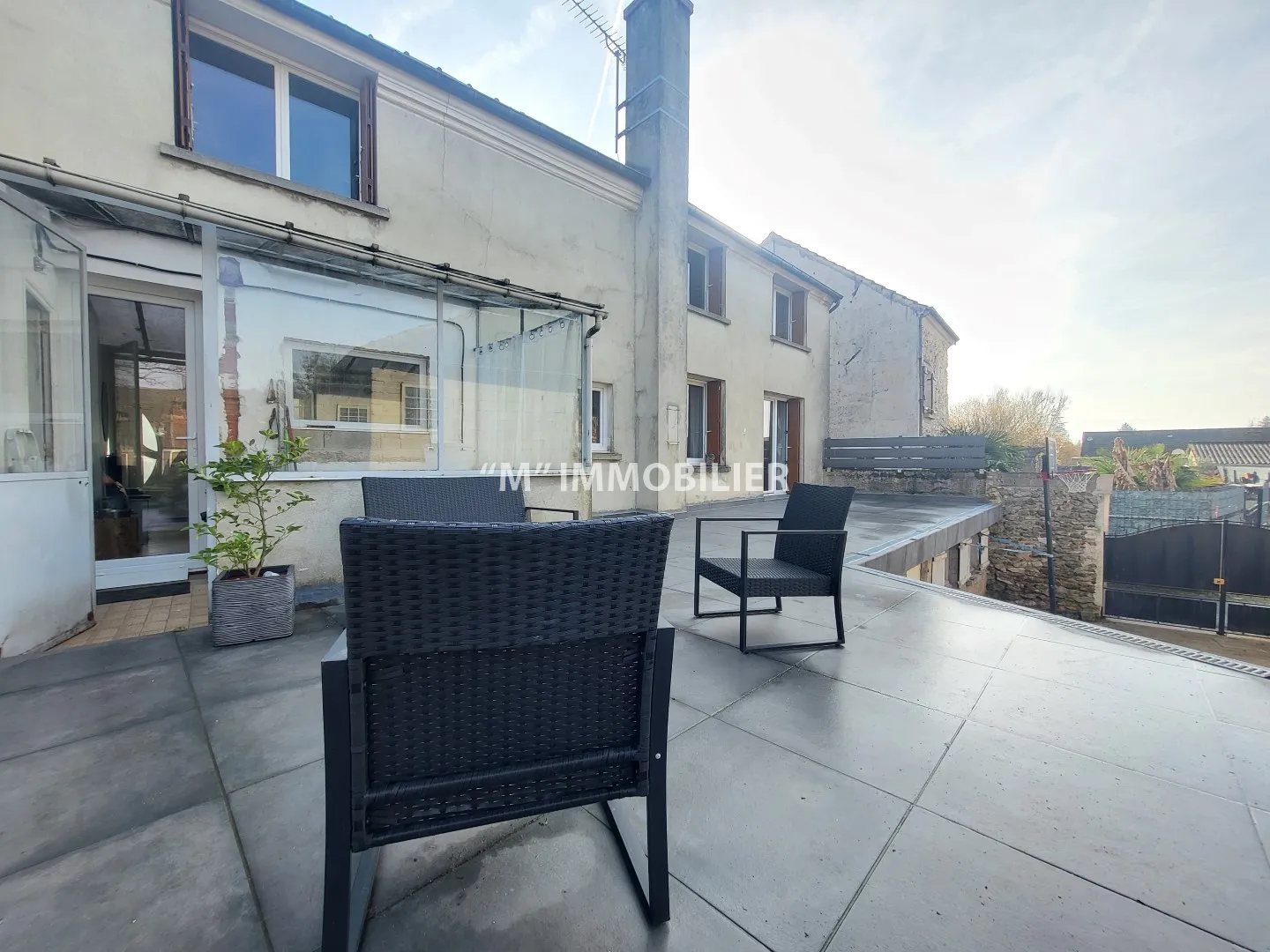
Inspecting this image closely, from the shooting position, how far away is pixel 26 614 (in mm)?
2637

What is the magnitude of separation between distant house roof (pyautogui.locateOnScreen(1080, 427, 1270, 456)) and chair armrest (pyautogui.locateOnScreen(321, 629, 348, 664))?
35113mm

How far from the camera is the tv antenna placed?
8.16 meters

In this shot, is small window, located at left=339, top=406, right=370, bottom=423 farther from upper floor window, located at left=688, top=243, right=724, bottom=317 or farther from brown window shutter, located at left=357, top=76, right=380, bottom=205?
upper floor window, located at left=688, top=243, right=724, bottom=317

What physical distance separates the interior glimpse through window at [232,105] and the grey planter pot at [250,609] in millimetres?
A: 3676

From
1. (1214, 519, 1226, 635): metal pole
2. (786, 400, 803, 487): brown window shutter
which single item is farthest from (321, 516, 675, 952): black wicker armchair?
(1214, 519, 1226, 635): metal pole

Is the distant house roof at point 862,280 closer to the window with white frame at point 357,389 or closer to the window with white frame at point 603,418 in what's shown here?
the window with white frame at point 603,418

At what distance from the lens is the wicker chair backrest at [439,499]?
3191mm

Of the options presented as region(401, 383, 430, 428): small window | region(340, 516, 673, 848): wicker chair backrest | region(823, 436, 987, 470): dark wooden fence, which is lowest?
region(340, 516, 673, 848): wicker chair backrest

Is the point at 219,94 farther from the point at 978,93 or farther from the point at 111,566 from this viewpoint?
the point at 978,93

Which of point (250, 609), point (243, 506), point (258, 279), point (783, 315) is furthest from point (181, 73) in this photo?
point (783, 315)

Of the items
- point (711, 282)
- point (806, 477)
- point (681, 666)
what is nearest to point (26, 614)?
point (681, 666)

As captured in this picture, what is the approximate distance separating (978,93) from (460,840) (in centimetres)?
1085

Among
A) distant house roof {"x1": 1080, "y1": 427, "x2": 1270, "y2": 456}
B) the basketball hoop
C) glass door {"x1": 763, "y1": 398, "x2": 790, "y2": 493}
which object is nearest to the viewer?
the basketball hoop

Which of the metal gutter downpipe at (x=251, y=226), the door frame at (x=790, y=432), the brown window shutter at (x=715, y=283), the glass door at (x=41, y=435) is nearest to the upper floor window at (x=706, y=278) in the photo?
the brown window shutter at (x=715, y=283)
